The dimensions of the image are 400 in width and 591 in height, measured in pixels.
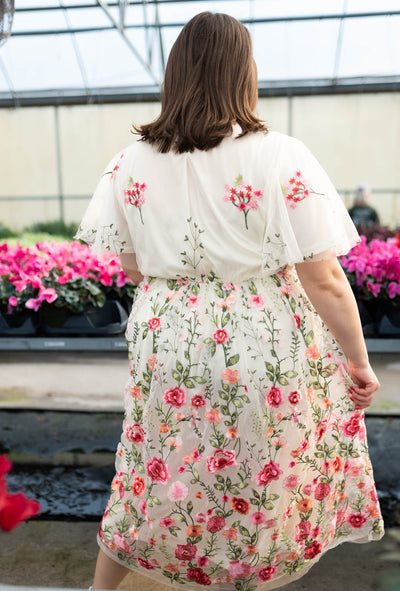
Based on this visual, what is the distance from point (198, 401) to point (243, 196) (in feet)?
1.50

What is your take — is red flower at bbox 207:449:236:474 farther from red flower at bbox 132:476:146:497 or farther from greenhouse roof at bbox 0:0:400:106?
greenhouse roof at bbox 0:0:400:106

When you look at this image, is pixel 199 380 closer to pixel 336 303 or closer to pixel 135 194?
pixel 336 303

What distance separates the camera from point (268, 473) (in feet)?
4.14

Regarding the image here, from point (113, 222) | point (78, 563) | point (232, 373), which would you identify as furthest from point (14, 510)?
point (78, 563)

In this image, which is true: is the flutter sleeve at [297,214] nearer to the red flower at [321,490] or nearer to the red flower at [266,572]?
the red flower at [321,490]

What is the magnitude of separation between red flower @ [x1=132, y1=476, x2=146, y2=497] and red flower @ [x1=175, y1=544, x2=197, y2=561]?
15cm

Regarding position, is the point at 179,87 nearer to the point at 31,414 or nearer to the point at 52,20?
the point at 31,414

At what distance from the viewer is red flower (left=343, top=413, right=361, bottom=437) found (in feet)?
4.46

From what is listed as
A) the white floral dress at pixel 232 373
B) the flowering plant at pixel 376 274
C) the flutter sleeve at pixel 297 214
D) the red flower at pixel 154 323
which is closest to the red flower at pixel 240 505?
the white floral dress at pixel 232 373

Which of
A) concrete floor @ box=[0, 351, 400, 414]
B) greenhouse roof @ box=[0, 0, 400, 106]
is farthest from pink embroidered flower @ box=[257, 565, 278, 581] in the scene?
greenhouse roof @ box=[0, 0, 400, 106]

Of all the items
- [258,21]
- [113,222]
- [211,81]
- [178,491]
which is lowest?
[178,491]

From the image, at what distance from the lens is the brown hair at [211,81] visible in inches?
47.6

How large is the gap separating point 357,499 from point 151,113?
35.3ft

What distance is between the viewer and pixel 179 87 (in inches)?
49.1
